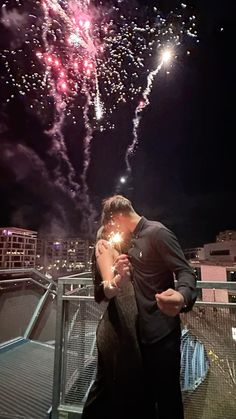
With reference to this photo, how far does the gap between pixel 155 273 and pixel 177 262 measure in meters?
0.15

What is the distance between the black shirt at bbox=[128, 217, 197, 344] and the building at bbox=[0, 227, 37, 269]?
4774 inches

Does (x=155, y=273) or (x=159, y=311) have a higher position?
(x=155, y=273)

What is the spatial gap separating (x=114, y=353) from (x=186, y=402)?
3.42ft

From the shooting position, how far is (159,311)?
1605 millimetres

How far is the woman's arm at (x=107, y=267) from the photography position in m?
1.64

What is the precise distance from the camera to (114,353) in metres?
1.65

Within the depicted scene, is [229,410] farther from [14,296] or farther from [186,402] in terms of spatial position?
[14,296]

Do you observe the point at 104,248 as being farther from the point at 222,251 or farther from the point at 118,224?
the point at 222,251

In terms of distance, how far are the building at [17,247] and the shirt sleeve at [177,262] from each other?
121 m

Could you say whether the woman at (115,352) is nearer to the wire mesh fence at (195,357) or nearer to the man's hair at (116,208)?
the man's hair at (116,208)

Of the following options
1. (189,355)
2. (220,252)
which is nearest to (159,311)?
(189,355)

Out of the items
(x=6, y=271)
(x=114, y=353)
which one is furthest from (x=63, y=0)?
(x=114, y=353)

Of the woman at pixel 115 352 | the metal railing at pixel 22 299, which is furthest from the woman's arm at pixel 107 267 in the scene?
the metal railing at pixel 22 299

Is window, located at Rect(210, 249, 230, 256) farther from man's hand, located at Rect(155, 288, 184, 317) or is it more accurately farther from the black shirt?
man's hand, located at Rect(155, 288, 184, 317)
